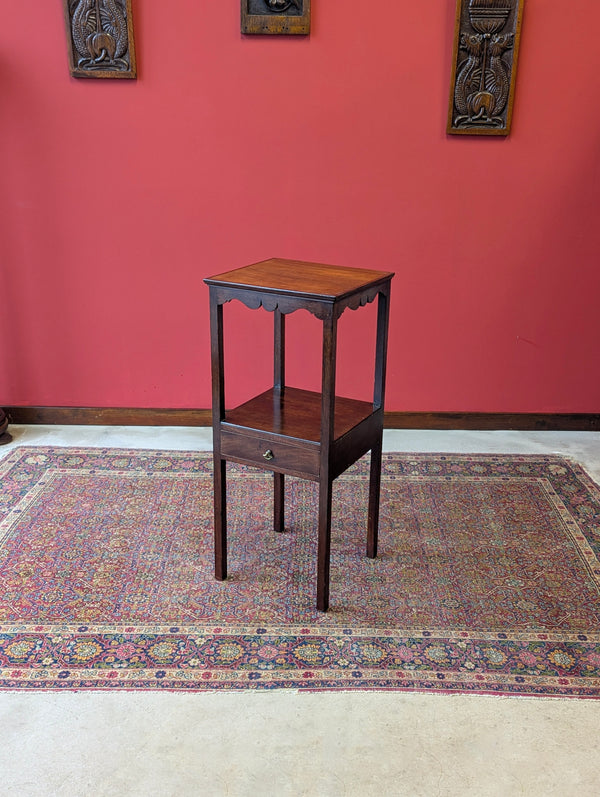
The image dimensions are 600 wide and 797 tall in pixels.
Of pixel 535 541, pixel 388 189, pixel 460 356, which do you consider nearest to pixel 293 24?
pixel 388 189

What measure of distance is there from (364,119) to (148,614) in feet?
7.79

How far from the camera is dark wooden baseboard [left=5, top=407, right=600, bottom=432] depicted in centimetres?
388

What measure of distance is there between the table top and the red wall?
3.81 feet

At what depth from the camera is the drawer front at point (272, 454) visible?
7.52 ft

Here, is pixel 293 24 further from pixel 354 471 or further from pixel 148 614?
pixel 148 614

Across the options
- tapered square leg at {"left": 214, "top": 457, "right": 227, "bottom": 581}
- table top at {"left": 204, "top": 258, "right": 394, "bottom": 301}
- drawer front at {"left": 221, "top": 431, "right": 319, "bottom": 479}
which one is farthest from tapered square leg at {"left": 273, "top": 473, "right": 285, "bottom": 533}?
table top at {"left": 204, "top": 258, "right": 394, "bottom": 301}

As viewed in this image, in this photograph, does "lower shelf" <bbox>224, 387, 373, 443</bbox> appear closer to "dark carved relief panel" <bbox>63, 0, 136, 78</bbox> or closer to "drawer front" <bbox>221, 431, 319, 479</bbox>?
"drawer front" <bbox>221, 431, 319, 479</bbox>

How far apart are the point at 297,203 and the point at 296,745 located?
8.09ft

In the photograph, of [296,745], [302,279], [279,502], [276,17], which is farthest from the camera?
[276,17]

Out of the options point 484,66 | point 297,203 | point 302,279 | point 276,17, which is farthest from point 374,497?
point 276,17

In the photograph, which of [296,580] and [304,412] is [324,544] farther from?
[304,412]

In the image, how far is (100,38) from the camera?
335cm

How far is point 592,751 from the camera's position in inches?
75.7

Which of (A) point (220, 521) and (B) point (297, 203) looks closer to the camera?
(A) point (220, 521)
